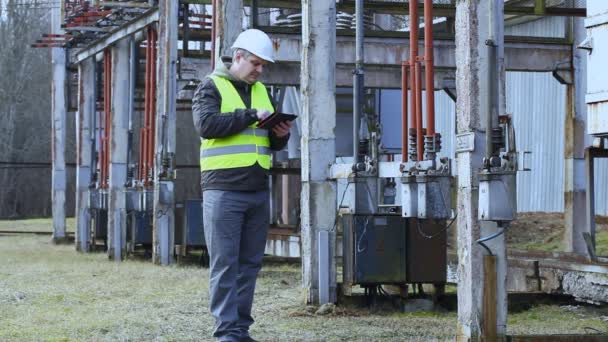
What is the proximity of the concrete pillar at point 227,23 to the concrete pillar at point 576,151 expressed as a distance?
608cm

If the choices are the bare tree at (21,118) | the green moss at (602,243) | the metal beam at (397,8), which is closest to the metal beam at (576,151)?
the green moss at (602,243)

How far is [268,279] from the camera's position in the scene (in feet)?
47.7

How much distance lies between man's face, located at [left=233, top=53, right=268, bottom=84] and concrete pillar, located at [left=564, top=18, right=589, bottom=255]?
9169mm

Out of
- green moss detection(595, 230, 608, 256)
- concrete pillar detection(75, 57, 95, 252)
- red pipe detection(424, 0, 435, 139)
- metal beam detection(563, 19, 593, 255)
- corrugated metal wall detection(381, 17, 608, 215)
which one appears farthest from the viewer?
concrete pillar detection(75, 57, 95, 252)

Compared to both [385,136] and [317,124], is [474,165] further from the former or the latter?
[385,136]

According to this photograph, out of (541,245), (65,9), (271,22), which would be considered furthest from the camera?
(65,9)

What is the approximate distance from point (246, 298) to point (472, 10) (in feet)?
7.55

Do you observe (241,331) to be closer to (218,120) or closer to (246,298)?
(246,298)

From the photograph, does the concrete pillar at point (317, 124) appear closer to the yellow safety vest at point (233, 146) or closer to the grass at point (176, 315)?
the grass at point (176, 315)

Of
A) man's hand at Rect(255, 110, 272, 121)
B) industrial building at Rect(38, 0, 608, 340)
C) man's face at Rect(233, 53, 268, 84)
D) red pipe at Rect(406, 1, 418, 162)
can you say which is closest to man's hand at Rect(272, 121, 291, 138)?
man's hand at Rect(255, 110, 272, 121)

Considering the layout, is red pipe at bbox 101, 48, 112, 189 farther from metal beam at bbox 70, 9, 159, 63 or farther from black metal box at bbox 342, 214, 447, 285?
black metal box at bbox 342, 214, 447, 285

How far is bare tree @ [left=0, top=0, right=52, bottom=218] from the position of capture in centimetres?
5291

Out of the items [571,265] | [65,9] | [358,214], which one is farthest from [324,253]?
[65,9]

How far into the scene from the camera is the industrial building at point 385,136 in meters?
7.58
